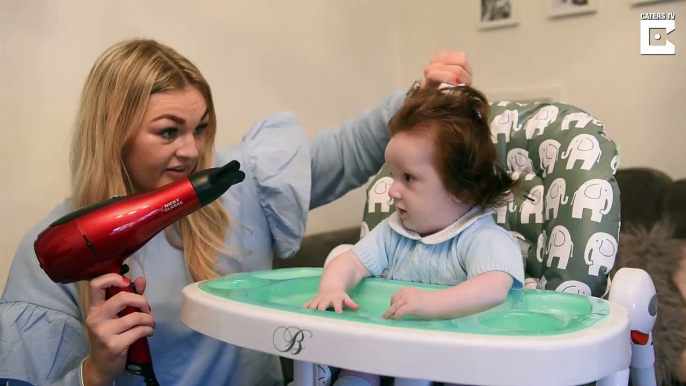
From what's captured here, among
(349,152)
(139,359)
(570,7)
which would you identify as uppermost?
(570,7)

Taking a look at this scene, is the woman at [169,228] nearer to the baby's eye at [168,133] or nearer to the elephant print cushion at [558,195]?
the baby's eye at [168,133]

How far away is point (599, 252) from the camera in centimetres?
91

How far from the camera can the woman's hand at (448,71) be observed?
103 centimetres

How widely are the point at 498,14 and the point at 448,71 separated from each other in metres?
1.04

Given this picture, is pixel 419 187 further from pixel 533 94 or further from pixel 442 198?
pixel 533 94

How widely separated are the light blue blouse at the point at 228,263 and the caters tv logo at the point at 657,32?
939mm

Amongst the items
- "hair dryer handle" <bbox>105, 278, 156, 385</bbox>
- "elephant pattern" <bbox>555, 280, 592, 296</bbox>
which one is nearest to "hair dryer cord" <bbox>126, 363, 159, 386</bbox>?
"hair dryer handle" <bbox>105, 278, 156, 385</bbox>

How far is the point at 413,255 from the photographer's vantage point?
904 millimetres

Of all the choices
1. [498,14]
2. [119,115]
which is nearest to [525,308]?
[119,115]

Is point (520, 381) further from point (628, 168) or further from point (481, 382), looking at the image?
point (628, 168)

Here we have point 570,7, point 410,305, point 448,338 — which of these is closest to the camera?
point 448,338

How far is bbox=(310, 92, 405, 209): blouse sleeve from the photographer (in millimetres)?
1148

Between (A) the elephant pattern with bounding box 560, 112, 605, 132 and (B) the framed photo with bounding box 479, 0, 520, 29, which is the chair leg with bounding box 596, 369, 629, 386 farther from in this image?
(B) the framed photo with bounding box 479, 0, 520, 29

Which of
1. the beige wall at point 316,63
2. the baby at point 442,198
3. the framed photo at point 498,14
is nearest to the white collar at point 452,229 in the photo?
the baby at point 442,198
